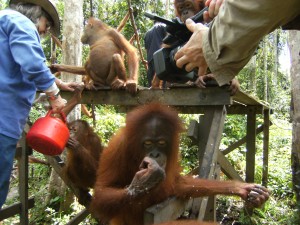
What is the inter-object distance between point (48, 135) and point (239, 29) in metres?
1.69

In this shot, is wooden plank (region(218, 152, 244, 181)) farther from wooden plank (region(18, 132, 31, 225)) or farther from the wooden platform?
wooden plank (region(18, 132, 31, 225))

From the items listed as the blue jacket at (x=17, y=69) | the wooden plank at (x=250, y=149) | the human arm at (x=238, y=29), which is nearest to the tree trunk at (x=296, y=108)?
the wooden plank at (x=250, y=149)

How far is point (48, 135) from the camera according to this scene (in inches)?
95.4

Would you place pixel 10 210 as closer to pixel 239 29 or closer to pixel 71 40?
pixel 71 40

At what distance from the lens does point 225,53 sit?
1.28 metres

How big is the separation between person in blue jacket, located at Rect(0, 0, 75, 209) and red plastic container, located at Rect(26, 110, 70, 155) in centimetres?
16

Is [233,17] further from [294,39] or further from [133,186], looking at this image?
[294,39]

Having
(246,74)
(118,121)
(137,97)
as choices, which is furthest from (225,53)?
(246,74)

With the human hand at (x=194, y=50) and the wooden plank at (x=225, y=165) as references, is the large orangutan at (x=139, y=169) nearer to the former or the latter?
the human hand at (x=194, y=50)

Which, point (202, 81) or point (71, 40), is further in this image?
point (71, 40)

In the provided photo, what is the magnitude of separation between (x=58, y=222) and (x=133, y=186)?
3.26m

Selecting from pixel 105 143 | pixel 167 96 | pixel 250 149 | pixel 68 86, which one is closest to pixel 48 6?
pixel 68 86

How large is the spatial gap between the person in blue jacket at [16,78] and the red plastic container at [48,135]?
0.51 ft

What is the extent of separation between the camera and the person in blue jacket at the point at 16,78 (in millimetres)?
2428
